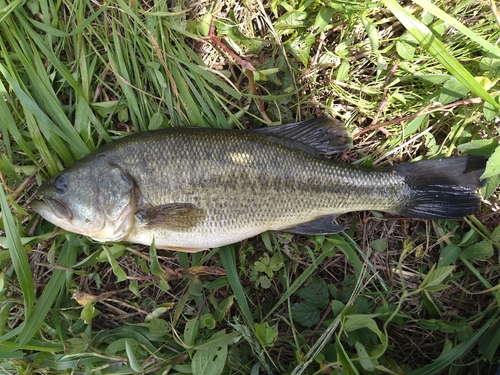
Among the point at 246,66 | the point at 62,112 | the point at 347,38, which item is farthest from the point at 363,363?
the point at 62,112

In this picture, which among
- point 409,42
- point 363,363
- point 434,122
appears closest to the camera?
point 363,363

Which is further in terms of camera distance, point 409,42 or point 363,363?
point 409,42

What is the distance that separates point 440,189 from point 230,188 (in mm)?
1639

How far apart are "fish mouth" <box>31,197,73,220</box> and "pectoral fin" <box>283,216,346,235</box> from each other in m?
1.63

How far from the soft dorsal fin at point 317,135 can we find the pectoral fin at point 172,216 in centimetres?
86

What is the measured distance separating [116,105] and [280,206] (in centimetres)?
155

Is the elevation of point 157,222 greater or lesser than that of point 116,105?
lesser

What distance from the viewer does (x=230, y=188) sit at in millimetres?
2566

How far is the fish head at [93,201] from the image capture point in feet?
8.25

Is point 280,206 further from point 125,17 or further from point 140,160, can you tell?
point 125,17

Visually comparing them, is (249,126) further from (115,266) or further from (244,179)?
(115,266)

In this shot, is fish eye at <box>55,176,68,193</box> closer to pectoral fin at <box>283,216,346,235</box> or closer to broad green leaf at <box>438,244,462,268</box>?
pectoral fin at <box>283,216,346,235</box>

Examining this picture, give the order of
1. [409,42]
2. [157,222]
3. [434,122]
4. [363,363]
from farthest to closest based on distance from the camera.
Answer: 1. [434,122]
2. [409,42]
3. [157,222]
4. [363,363]

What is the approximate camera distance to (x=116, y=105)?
2.82 meters
